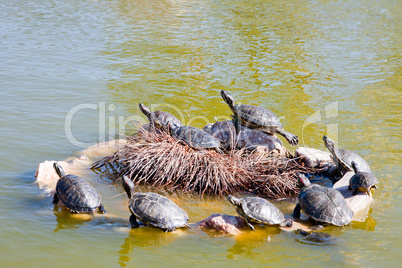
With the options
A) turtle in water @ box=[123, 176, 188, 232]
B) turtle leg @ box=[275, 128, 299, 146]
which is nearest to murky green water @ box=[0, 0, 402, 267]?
turtle in water @ box=[123, 176, 188, 232]

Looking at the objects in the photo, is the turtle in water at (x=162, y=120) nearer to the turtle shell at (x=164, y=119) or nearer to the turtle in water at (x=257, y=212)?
the turtle shell at (x=164, y=119)

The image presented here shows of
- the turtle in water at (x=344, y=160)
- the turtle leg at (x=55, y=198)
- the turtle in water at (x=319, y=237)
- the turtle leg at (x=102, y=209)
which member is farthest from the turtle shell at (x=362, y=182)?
the turtle leg at (x=55, y=198)

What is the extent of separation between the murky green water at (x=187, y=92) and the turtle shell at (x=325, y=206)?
0.57 ft

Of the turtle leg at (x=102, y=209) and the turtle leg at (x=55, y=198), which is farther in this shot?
the turtle leg at (x=55, y=198)

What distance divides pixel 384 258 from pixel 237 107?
302 centimetres

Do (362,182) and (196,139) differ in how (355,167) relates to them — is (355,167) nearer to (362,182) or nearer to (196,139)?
(362,182)

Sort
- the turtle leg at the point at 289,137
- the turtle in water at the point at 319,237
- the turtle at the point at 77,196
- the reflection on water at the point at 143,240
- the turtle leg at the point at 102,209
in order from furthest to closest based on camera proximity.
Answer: the turtle leg at the point at 289,137 < the turtle leg at the point at 102,209 < the turtle at the point at 77,196 < the turtle in water at the point at 319,237 < the reflection on water at the point at 143,240

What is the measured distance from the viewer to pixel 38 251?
13.6 ft

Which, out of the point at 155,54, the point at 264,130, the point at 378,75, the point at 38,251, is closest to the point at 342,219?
the point at 264,130

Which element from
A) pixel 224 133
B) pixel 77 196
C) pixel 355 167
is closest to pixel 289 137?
pixel 224 133

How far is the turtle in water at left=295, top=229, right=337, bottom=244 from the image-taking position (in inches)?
175

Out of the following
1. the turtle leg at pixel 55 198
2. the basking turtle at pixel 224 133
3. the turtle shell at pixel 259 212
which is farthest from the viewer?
the basking turtle at pixel 224 133

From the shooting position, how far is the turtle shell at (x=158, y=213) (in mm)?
4438

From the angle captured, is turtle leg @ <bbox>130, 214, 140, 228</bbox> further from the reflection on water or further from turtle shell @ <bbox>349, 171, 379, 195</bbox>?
turtle shell @ <bbox>349, 171, 379, 195</bbox>
